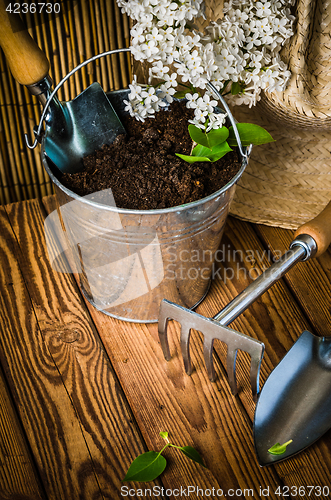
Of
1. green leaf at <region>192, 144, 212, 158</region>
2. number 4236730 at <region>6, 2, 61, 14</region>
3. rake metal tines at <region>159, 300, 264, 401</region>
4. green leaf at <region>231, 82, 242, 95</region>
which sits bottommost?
rake metal tines at <region>159, 300, 264, 401</region>

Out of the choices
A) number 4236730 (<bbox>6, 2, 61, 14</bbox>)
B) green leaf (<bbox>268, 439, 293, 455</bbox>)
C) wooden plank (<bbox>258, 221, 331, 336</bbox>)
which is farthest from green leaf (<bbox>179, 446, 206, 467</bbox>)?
number 4236730 (<bbox>6, 2, 61, 14</bbox>)

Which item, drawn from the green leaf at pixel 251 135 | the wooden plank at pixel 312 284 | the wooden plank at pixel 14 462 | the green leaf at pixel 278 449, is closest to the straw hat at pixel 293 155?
the wooden plank at pixel 312 284

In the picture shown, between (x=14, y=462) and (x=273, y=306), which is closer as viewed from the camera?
(x=14, y=462)

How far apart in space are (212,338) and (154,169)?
0.30 m

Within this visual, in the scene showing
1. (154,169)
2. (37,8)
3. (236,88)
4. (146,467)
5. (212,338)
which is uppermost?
(37,8)

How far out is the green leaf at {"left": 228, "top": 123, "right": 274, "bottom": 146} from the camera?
2.49ft

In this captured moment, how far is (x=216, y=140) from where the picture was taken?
2.39ft

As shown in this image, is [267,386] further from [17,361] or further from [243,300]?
[17,361]

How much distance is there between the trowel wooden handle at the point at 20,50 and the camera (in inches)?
26.5

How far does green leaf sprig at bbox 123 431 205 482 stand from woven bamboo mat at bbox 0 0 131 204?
794mm
